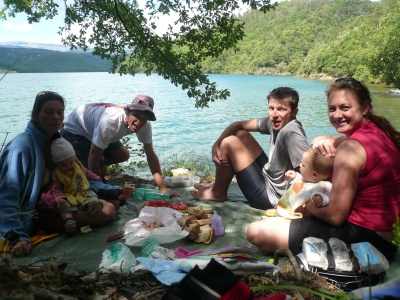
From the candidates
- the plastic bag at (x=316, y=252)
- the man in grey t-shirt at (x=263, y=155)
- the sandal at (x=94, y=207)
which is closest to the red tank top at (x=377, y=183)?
the plastic bag at (x=316, y=252)

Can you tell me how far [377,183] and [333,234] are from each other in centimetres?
43

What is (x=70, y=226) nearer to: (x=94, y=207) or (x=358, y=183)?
(x=94, y=207)

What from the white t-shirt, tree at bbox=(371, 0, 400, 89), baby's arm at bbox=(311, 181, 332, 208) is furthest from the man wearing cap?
tree at bbox=(371, 0, 400, 89)

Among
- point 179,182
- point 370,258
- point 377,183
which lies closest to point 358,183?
point 377,183

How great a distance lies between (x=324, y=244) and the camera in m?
2.30

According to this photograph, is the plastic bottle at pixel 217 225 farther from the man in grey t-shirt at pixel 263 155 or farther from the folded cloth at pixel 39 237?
the folded cloth at pixel 39 237

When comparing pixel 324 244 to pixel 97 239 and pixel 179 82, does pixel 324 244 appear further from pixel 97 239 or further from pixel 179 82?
pixel 179 82

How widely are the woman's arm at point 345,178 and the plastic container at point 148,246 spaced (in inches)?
50.9

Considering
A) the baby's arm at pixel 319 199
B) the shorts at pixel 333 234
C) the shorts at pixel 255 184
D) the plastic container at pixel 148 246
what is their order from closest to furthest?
1. the shorts at pixel 333 234
2. the baby's arm at pixel 319 199
3. the plastic container at pixel 148 246
4. the shorts at pixel 255 184

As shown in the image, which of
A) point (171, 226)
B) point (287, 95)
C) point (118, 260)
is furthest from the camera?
point (287, 95)

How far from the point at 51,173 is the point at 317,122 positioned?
18660mm

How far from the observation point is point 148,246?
2736 mm

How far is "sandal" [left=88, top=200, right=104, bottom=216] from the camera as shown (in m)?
3.17

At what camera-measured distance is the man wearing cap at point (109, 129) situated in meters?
3.93
